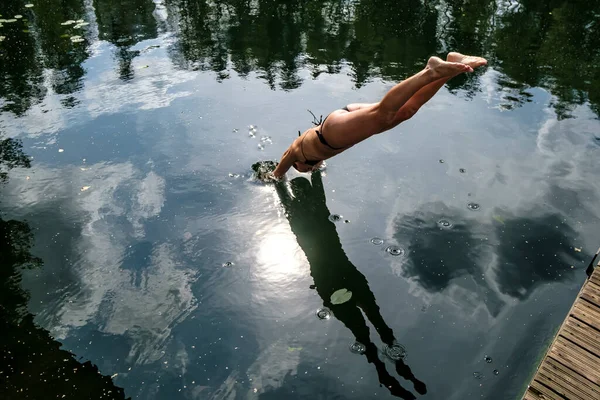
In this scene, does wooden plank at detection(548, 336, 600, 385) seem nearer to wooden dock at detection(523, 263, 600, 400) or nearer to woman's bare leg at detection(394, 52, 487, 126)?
wooden dock at detection(523, 263, 600, 400)

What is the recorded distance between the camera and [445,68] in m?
4.02

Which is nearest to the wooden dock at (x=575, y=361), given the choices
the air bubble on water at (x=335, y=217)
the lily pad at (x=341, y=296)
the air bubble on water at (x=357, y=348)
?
the air bubble on water at (x=357, y=348)

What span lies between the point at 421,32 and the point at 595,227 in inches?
300

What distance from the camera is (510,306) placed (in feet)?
16.4

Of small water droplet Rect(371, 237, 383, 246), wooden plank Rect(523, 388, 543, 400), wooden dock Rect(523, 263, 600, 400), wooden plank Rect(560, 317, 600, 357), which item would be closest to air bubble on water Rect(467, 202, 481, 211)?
small water droplet Rect(371, 237, 383, 246)

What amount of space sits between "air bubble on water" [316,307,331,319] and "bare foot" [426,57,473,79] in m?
2.80

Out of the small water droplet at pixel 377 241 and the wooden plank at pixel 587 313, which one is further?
the small water droplet at pixel 377 241

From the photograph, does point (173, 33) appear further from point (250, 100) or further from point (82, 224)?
point (82, 224)

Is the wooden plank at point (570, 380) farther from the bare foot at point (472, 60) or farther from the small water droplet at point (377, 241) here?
the bare foot at point (472, 60)

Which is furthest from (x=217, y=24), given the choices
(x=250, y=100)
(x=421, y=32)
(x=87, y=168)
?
(x=87, y=168)

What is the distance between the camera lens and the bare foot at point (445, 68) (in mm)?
3994

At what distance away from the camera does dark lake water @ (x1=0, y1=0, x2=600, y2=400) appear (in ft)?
14.7

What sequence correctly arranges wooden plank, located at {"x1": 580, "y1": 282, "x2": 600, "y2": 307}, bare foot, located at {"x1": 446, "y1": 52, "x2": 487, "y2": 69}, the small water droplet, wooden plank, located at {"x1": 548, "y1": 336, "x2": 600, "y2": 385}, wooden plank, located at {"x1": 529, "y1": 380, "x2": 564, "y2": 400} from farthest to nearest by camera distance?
the small water droplet < wooden plank, located at {"x1": 580, "y1": 282, "x2": 600, "y2": 307} < bare foot, located at {"x1": 446, "y1": 52, "x2": 487, "y2": 69} < wooden plank, located at {"x1": 548, "y1": 336, "x2": 600, "y2": 385} < wooden plank, located at {"x1": 529, "y1": 380, "x2": 564, "y2": 400}

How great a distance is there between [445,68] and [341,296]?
277cm
